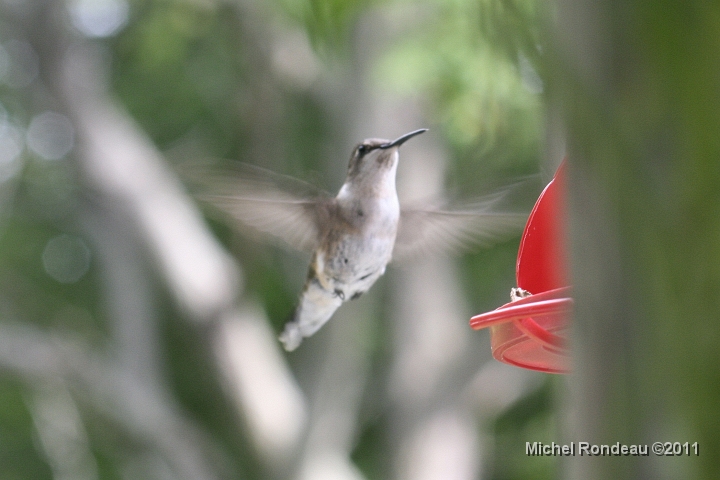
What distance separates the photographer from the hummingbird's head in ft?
7.80

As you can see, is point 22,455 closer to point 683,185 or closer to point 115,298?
point 115,298

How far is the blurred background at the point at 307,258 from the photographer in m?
0.58

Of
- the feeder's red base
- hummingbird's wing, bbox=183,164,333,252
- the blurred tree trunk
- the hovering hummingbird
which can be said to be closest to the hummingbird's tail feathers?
the hovering hummingbird

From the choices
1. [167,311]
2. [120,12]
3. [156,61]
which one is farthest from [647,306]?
[167,311]

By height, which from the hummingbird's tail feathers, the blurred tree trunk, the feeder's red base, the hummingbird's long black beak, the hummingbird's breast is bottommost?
the blurred tree trunk

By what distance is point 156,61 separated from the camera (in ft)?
21.8

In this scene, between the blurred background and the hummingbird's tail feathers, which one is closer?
the blurred background

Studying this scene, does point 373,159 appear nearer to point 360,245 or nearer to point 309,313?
point 360,245

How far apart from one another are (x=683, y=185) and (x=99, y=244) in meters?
7.44

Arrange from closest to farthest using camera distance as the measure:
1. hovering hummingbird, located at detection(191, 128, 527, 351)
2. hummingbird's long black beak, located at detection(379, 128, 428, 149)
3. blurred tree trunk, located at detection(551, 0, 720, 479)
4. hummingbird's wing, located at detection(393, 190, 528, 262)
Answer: blurred tree trunk, located at detection(551, 0, 720, 479) → hummingbird's long black beak, located at detection(379, 128, 428, 149) → hovering hummingbird, located at detection(191, 128, 527, 351) → hummingbird's wing, located at detection(393, 190, 528, 262)

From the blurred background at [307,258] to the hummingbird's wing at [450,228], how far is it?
0.49 ft

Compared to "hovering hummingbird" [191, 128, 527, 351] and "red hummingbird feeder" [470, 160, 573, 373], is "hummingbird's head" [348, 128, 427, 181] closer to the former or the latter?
"hovering hummingbird" [191, 128, 527, 351]

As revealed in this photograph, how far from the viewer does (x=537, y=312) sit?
151cm

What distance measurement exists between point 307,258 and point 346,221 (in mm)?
308
